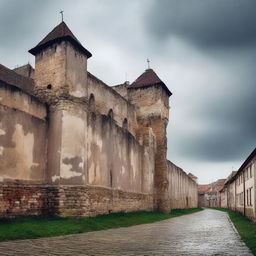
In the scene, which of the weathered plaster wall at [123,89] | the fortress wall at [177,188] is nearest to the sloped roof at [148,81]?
the weathered plaster wall at [123,89]

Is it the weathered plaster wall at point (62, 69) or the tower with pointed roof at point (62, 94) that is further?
the weathered plaster wall at point (62, 69)

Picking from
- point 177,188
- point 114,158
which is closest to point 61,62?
point 114,158

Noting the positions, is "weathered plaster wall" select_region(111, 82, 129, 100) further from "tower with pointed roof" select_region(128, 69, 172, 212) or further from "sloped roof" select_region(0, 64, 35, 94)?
"sloped roof" select_region(0, 64, 35, 94)

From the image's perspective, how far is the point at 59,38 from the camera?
57.6 feet

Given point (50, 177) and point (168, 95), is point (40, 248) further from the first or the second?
point (168, 95)

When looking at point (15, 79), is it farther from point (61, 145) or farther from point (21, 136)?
point (21, 136)

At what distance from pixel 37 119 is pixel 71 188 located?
134 inches

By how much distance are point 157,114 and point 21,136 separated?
17597 millimetres

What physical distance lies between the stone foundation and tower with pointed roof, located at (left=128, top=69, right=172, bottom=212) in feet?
35.7

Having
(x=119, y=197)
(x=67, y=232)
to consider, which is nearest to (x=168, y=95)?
(x=119, y=197)

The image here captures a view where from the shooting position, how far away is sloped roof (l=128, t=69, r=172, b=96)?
1244 inches

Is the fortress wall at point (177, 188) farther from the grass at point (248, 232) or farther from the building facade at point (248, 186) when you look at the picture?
the grass at point (248, 232)

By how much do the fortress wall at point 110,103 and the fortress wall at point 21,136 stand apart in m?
8.91

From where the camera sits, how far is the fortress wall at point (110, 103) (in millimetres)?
25097
